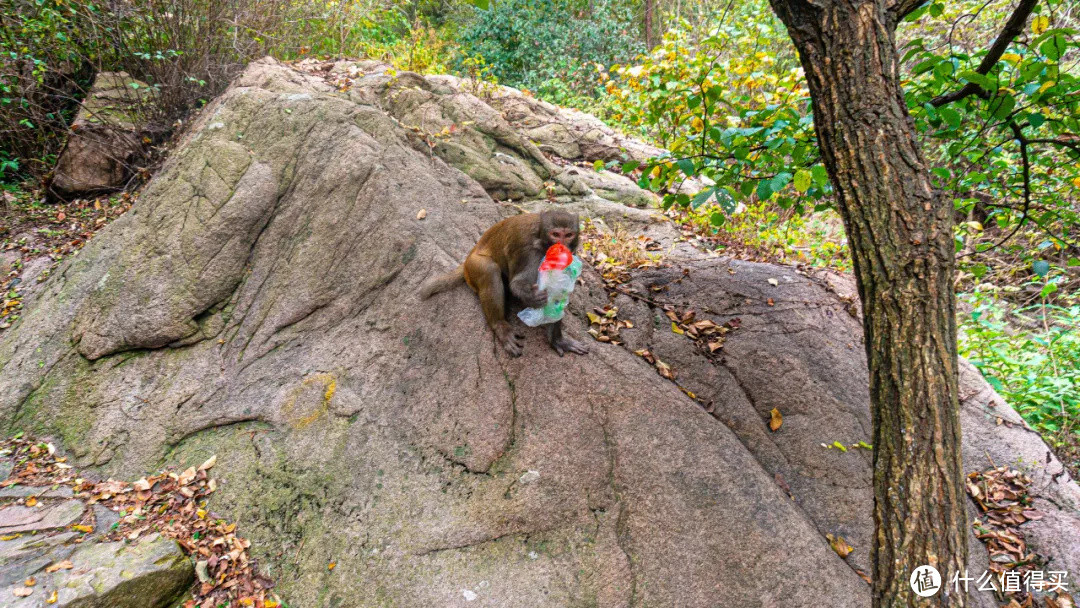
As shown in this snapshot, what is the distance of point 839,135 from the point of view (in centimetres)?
231

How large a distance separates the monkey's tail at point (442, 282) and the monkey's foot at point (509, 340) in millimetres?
588

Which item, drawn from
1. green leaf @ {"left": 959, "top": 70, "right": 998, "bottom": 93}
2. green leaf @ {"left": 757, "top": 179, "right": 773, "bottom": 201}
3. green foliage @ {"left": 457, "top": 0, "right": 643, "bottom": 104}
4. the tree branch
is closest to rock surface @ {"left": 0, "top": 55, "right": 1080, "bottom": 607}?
green leaf @ {"left": 757, "top": 179, "right": 773, "bottom": 201}

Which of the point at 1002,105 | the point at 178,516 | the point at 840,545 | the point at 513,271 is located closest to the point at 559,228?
the point at 513,271

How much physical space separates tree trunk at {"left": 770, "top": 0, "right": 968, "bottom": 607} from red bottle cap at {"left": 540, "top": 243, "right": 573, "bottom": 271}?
1.93 m

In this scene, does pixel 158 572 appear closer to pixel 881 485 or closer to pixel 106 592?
pixel 106 592

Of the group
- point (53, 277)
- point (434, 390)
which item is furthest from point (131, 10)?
point (434, 390)

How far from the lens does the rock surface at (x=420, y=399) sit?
370cm

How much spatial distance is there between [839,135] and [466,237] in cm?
354

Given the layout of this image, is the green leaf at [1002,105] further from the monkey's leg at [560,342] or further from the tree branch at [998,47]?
the monkey's leg at [560,342]

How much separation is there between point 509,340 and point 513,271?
515 millimetres

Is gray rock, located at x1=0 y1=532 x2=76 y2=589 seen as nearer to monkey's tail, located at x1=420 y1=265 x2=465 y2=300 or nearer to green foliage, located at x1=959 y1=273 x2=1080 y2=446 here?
monkey's tail, located at x1=420 y1=265 x2=465 y2=300

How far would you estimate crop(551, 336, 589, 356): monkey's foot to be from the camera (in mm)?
4383

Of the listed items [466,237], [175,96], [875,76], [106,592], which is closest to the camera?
[875,76]

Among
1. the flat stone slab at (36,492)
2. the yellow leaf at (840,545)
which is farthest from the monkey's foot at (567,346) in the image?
the flat stone slab at (36,492)
